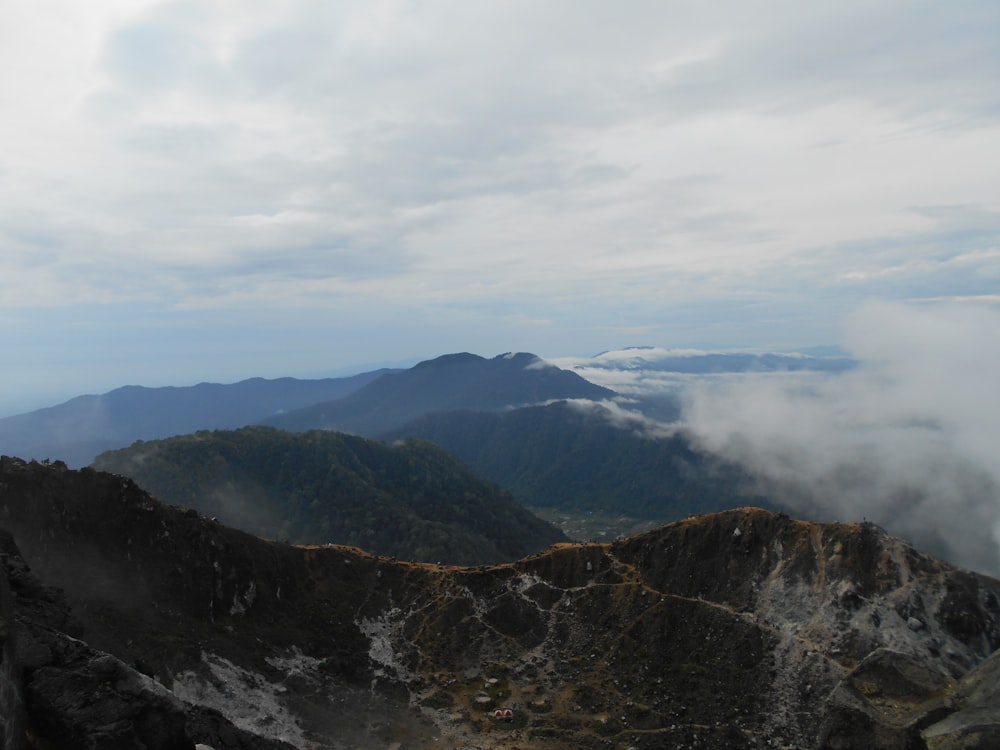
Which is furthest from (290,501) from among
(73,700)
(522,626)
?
(73,700)

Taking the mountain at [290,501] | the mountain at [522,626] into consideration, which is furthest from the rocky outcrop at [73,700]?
the mountain at [290,501]

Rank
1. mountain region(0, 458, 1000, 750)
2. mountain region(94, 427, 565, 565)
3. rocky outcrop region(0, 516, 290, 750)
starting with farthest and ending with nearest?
mountain region(94, 427, 565, 565)
mountain region(0, 458, 1000, 750)
rocky outcrop region(0, 516, 290, 750)

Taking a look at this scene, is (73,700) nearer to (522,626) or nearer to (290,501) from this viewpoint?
(522,626)

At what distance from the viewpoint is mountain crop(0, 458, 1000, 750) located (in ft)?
161

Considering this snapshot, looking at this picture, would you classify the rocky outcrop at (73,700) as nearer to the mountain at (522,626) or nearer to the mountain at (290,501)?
the mountain at (522,626)

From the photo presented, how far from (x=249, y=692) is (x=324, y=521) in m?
131

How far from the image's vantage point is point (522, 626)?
67188 millimetres

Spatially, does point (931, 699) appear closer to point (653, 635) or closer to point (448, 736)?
point (653, 635)

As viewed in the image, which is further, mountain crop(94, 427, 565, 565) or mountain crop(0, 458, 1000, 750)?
mountain crop(94, 427, 565, 565)

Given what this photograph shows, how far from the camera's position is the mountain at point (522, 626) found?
49031mm

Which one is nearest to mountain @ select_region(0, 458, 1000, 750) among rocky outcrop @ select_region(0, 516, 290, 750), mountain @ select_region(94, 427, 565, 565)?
rocky outcrop @ select_region(0, 516, 290, 750)

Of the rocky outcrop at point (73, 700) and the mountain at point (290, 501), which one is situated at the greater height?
the rocky outcrop at point (73, 700)

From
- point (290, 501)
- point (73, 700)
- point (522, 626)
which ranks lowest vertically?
point (290, 501)

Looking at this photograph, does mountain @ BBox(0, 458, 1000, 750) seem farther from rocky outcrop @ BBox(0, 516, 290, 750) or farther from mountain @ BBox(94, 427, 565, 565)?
mountain @ BBox(94, 427, 565, 565)
